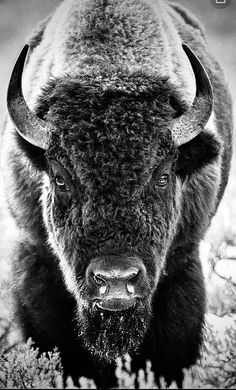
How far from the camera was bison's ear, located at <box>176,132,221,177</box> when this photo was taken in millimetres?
3865

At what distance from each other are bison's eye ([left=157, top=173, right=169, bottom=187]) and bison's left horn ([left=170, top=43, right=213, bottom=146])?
20 centimetres

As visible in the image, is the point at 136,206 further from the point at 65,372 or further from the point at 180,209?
the point at 65,372

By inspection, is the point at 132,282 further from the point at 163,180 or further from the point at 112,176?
the point at 163,180

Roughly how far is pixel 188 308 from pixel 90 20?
221 centimetres

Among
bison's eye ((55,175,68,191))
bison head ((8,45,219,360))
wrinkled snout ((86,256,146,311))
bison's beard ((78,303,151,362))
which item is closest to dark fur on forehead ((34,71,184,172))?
bison head ((8,45,219,360))

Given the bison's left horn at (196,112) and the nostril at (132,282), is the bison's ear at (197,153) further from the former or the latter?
the nostril at (132,282)

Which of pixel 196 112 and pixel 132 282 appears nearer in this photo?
pixel 132 282

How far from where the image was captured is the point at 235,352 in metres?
4.02

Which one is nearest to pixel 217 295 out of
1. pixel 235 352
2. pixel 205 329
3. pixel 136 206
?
pixel 205 329

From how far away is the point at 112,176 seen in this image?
340cm

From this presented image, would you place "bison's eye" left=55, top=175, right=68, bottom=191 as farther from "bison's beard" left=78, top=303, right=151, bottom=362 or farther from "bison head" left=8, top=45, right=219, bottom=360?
"bison's beard" left=78, top=303, right=151, bottom=362

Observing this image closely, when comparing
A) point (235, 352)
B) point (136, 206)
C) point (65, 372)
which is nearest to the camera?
point (136, 206)

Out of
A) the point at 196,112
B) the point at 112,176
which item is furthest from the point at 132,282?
the point at 196,112

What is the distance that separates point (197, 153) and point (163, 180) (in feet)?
1.22
